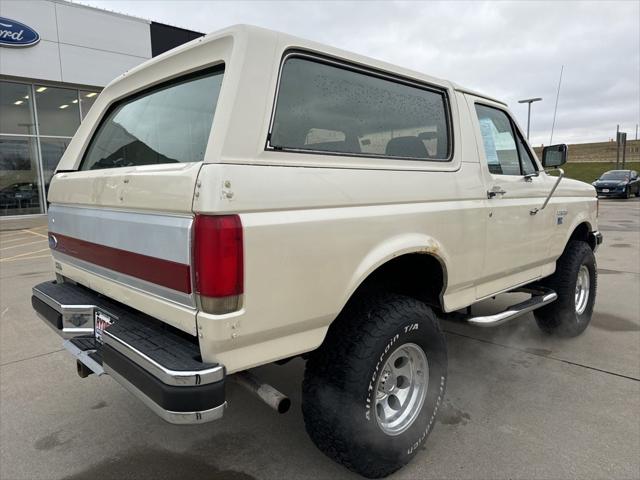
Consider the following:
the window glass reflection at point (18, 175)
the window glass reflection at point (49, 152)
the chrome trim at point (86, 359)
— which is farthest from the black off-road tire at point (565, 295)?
the window glass reflection at point (18, 175)

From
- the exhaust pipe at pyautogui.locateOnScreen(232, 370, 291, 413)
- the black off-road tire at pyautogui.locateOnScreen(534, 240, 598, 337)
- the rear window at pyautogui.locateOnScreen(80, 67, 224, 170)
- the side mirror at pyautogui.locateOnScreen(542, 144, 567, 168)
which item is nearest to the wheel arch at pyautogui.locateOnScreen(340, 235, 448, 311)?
the exhaust pipe at pyautogui.locateOnScreen(232, 370, 291, 413)

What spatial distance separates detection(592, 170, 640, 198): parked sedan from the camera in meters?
22.9

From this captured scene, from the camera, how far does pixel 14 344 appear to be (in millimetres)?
4230

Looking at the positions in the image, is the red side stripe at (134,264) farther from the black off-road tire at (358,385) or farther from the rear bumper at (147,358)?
the black off-road tire at (358,385)

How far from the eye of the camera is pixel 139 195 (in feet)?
6.87

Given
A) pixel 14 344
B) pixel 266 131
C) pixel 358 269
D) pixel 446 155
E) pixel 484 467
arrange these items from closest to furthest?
pixel 266 131
pixel 358 269
pixel 484 467
pixel 446 155
pixel 14 344

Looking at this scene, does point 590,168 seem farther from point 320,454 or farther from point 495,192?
point 320,454

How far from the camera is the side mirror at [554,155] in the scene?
3760 millimetres

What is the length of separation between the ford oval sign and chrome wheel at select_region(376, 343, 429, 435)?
15.6 m

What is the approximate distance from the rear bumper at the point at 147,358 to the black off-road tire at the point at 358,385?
0.57m

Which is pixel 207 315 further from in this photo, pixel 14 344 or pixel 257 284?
pixel 14 344

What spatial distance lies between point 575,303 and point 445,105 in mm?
2482

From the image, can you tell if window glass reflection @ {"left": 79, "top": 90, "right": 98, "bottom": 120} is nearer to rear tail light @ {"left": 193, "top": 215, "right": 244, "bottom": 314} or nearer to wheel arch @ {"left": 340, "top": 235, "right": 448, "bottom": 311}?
wheel arch @ {"left": 340, "top": 235, "right": 448, "bottom": 311}

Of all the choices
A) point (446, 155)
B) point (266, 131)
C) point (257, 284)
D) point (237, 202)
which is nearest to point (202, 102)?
point (266, 131)
